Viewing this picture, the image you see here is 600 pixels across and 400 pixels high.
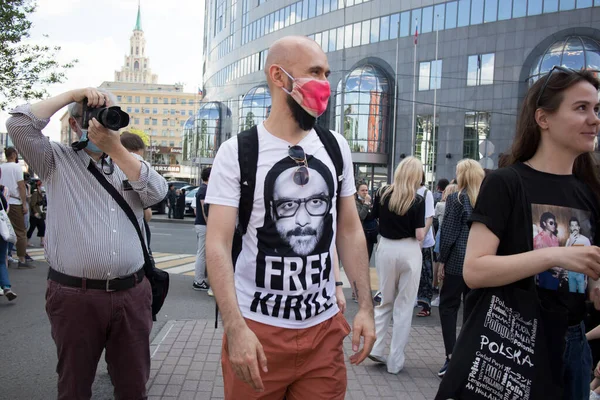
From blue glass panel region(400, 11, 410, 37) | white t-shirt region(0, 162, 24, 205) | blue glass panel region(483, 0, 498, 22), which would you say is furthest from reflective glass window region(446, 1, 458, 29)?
white t-shirt region(0, 162, 24, 205)

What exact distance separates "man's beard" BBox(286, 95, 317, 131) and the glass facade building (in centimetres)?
3009

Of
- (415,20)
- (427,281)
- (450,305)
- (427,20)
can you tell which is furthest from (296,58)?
(415,20)

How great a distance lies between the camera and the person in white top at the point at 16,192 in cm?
891

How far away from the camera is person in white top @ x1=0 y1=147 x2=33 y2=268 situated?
351 inches

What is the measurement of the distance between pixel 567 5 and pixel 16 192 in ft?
108

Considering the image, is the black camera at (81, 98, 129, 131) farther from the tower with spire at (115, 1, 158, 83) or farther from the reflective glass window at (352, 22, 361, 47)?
the tower with spire at (115, 1, 158, 83)

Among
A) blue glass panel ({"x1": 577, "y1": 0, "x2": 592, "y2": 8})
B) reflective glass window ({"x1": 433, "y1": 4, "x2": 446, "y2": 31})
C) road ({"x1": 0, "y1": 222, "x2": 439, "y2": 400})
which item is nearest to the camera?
road ({"x1": 0, "y1": 222, "x2": 439, "y2": 400})

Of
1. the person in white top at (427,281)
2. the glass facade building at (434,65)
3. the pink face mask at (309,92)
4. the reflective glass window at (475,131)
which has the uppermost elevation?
the glass facade building at (434,65)

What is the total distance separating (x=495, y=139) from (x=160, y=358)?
33352mm

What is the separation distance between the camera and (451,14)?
35.6 meters

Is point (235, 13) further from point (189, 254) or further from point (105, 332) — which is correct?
point (105, 332)

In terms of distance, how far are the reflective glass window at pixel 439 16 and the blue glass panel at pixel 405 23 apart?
83.8 inches

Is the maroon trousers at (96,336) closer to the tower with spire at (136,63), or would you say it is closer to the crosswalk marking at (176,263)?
the crosswalk marking at (176,263)

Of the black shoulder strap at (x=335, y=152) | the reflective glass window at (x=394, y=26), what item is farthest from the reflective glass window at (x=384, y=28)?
the black shoulder strap at (x=335, y=152)
